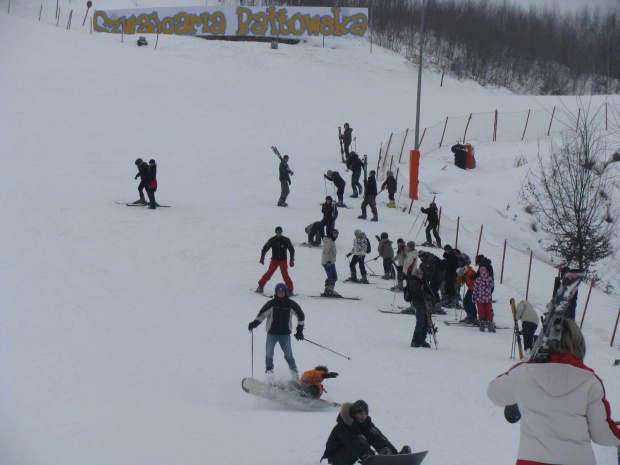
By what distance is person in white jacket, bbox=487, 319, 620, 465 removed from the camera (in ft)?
13.6

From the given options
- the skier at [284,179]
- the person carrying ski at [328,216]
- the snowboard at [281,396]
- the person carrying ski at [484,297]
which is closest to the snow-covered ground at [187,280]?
the snowboard at [281,396]

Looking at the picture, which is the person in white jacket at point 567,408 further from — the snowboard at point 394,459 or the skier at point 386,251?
the skier at point 386,251

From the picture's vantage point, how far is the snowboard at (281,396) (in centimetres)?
972

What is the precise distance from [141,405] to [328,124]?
91.6ft

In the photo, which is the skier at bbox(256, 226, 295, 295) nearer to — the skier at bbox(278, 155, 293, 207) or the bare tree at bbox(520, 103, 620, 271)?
the skier at bbox(278, 155, 293, 207)

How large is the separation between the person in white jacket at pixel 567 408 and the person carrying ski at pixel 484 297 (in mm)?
10399

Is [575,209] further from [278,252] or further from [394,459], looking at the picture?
[394,459]

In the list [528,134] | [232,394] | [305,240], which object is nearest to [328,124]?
[528,134]

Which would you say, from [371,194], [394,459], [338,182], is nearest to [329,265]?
[371,194]

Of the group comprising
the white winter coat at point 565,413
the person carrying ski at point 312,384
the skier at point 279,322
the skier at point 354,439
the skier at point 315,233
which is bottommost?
the skier at point 315,233

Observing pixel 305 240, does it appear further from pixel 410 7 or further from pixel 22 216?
pixel 410 7

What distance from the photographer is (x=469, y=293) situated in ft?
50.9

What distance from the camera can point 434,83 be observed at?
48.6 m

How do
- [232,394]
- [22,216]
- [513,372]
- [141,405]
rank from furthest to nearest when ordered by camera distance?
[22,216] < [232,394] < [141,405] < [513,372]
